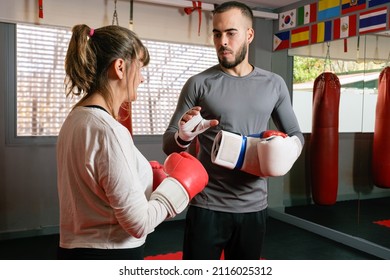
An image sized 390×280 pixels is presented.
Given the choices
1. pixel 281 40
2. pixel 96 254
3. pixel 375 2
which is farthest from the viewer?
pixel 281 40

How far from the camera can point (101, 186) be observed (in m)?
0.99

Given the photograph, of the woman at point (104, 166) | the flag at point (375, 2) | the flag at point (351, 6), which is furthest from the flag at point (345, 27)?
the woman at point (104, 166)

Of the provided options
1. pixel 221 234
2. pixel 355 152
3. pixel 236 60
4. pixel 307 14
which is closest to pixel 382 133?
pixel 355 152

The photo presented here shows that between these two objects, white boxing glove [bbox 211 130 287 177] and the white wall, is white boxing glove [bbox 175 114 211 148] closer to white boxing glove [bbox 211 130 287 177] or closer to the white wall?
white boxing glove [bbox 211 130 287 177]

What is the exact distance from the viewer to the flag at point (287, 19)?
4.23 metres

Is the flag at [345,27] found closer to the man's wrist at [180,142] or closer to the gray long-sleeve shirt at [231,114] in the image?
the gray long-sleeve shirt at [231,114]

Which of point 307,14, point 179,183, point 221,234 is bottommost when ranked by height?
point 221,234

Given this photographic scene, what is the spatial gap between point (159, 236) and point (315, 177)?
63.8 inches

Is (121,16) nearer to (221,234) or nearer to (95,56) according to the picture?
(221,234)

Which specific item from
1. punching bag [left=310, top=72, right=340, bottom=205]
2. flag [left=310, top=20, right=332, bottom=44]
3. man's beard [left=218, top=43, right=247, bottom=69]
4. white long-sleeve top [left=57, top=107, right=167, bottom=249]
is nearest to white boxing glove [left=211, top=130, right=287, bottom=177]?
man's beard [left=218, top=43, right=247, bottom=69]

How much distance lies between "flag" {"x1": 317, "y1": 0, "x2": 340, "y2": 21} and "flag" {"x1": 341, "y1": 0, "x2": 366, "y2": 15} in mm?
67

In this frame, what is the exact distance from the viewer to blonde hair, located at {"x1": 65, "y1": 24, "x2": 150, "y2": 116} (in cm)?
107

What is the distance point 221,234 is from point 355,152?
2451 millimetres

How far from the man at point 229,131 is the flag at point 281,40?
270 centimetres
